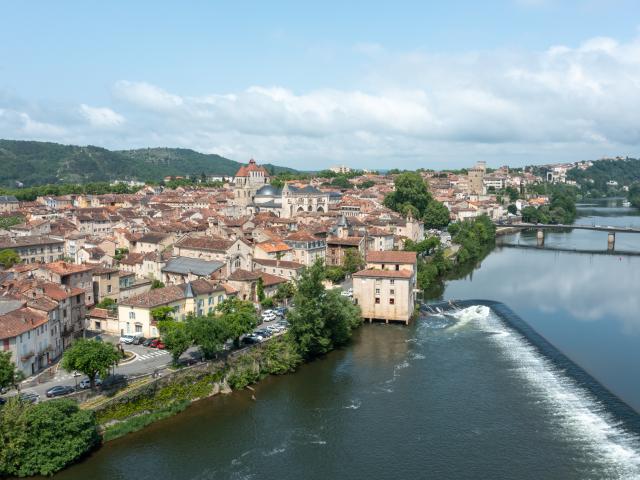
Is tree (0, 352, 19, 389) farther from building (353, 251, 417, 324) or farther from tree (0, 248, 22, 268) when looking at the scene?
tree (0, 248, 22, 268)

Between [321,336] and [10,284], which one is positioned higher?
[10,284]

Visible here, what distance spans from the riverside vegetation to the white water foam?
10.5 meters

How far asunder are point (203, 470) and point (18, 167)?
183 metres

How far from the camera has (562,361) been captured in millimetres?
32281

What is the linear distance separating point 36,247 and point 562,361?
45.6 m

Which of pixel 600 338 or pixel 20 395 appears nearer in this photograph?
pixel 20 395

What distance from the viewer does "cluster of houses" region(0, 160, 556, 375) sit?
101ft

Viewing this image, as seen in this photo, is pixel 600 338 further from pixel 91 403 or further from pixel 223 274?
pixel 91 403

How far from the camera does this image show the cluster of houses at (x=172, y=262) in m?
30.9

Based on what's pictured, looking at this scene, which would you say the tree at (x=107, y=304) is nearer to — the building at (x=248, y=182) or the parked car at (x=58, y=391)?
the parked car at (x=58, y=391)

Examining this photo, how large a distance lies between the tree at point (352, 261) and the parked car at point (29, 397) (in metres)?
31.9

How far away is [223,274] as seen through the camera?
42.0 meters

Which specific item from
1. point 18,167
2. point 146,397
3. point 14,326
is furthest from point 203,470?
point 18,167

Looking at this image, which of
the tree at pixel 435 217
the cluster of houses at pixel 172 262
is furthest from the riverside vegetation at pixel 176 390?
the tree at pixel 435 217
